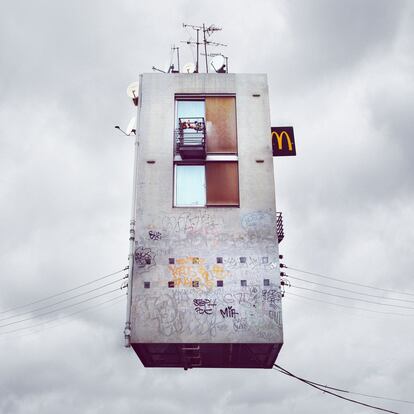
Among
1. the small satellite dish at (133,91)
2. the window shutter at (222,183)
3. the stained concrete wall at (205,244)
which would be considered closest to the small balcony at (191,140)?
the stained concrete wall at (205,244)

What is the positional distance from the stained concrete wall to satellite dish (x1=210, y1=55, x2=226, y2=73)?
1895mm

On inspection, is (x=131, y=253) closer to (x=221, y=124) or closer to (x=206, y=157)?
(x=206, y=157)

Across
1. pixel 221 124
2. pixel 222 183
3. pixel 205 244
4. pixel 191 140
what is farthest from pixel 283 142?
pixel 205 244

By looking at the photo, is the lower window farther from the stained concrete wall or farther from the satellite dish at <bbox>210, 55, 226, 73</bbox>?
the satellite dish at <bbox>210, 55, 226, 73</bbox>

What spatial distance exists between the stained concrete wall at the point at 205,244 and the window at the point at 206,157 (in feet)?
1.52

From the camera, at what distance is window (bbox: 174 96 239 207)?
91.3ft

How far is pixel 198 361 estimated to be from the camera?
2702 centimetres

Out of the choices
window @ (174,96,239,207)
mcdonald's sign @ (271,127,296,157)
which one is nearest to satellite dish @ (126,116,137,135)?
window @ (174,96,239,207)

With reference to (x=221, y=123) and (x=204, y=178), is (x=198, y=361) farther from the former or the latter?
(x=221, y=123)

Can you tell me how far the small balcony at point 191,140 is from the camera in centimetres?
2808

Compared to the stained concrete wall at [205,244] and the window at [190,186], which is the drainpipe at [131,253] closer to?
the stained concrete wall at [205,244]

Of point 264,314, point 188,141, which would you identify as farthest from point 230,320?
point 188,141

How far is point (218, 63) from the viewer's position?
31.5m

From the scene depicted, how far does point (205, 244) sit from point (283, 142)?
8002mm
